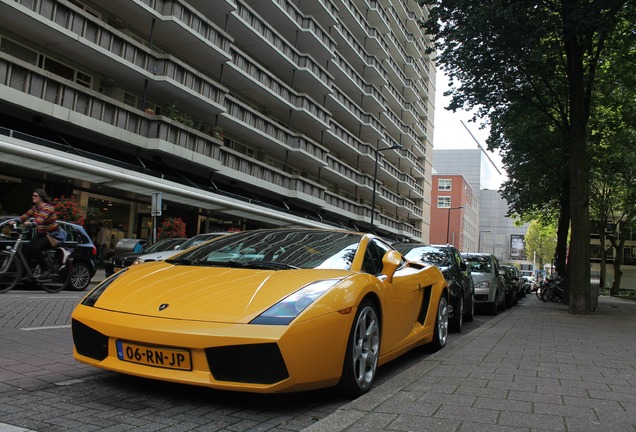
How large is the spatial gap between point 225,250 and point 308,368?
1727mm

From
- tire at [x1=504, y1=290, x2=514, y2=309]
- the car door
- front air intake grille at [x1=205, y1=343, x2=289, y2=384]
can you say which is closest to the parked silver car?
tire at [x1=504, y1=290, x2=514, y2=309]

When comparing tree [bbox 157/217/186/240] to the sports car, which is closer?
the sports car

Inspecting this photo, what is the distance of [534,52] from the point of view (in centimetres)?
1470

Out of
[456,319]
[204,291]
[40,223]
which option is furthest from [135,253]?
[204,291]

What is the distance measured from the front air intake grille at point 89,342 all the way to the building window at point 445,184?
100795 millimetres

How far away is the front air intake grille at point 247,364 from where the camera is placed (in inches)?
129

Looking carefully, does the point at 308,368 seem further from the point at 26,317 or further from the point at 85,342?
the point at 26,317

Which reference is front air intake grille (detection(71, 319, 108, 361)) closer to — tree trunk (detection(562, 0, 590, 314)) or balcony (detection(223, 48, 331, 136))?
tree trunk (detection(562, 0, 590, 314))

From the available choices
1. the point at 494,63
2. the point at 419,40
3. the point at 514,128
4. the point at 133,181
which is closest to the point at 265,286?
the point at 494,63

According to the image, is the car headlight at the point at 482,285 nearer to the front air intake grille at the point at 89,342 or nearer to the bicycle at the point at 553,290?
the front air intake grille at the point at 89,342

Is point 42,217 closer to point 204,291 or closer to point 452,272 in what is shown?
point 204,291

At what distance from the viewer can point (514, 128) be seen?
22.4 meters

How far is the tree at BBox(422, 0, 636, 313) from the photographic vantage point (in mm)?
13469

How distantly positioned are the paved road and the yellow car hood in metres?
0.60
